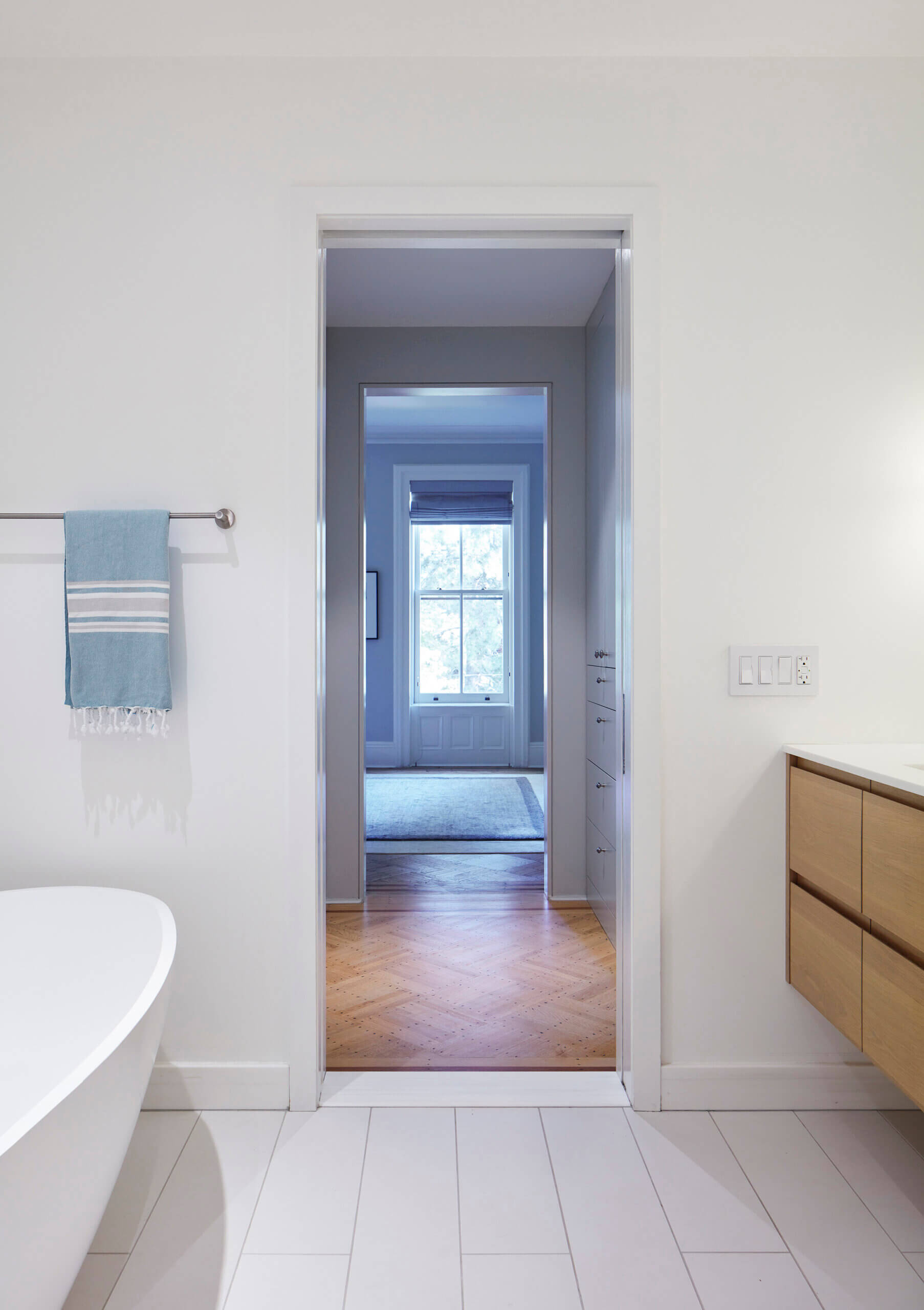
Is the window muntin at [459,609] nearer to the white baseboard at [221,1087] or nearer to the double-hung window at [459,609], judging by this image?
the double-hung window at [459,609]

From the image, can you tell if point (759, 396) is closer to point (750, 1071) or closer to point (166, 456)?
point (166, 456)

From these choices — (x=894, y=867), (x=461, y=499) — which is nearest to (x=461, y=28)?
(x=894, y=867)

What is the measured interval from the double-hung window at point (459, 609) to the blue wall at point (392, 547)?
0.69 feet

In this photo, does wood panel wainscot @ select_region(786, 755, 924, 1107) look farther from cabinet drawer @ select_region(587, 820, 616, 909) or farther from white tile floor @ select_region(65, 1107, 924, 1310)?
cabinet drawer @ select_region(587, 820, 616, 909)

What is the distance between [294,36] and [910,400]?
1.68 m

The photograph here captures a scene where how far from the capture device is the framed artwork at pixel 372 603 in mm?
6746

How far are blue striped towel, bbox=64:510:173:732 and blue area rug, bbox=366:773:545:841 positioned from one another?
2.77 meters

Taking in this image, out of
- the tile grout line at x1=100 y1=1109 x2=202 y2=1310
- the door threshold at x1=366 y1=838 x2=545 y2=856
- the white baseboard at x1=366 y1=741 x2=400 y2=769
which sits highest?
the white baseboard at x1=366 y1=741 x2=400 y2=769

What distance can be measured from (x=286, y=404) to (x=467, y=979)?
6.39ft

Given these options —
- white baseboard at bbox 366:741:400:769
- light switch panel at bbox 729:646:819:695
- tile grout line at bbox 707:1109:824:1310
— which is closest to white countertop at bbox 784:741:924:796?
light switch panel at bbox 729:646:819:695

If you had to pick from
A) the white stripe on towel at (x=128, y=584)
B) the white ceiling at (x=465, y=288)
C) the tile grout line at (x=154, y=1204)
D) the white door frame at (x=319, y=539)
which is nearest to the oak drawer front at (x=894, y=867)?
the white door frame at (x=319, y=539)

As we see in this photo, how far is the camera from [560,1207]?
1.62 meters

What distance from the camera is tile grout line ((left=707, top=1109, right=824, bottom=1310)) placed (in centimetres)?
142

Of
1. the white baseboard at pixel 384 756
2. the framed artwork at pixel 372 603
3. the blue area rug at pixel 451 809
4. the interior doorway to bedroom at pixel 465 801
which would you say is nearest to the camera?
the interior doorway to bedroom at pixel 465 801
